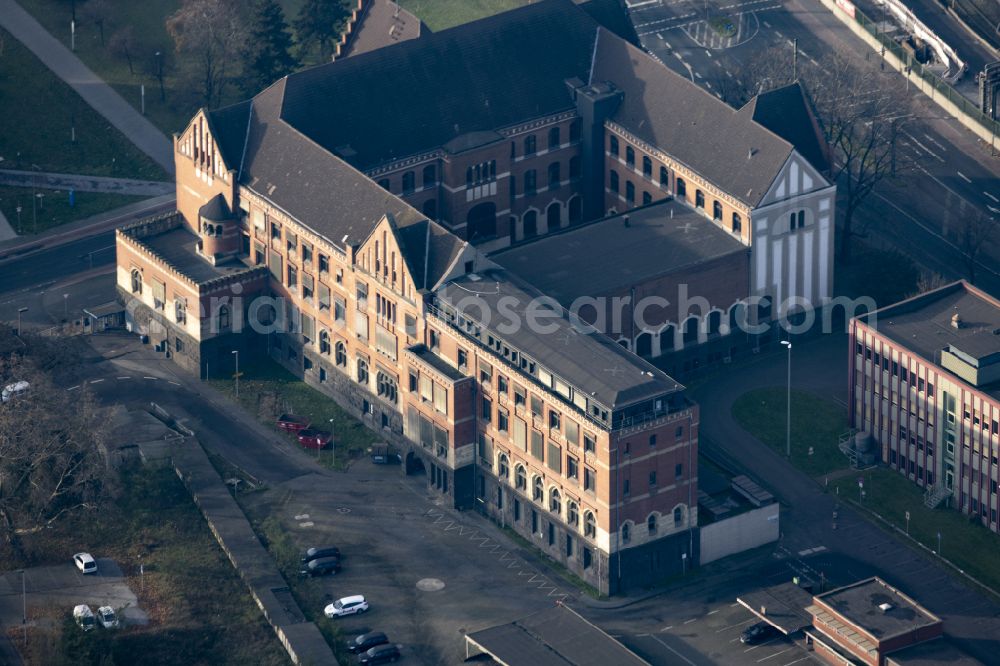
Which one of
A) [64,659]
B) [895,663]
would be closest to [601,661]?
[895,663]

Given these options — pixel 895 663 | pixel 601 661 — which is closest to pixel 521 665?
pixel 601 661

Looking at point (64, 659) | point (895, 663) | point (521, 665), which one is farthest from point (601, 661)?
point (64, 659)

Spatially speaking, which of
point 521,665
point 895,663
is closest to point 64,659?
point 521,665

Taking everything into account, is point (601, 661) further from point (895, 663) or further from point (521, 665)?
point (895, 663)

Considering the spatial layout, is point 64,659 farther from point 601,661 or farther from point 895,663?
point 895,663
